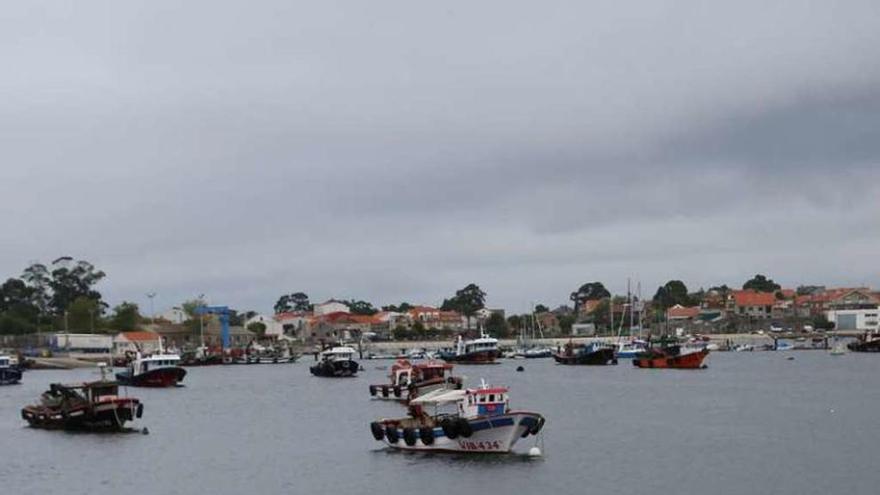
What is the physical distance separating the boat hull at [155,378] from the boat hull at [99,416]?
169 ft

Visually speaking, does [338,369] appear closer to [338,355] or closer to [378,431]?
[338,355]

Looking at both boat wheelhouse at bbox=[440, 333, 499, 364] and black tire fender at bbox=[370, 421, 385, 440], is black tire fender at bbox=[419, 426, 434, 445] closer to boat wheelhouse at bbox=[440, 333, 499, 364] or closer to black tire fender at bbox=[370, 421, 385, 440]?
black tire fender at bbox=[370, 421, 385, 440]

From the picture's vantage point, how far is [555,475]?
48.8 meters

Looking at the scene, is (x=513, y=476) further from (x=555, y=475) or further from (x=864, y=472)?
(x=864, y=472)

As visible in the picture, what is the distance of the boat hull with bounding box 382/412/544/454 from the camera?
50.4 metres

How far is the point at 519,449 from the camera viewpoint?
53.9m

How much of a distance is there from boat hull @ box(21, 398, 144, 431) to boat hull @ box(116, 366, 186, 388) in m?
51.6

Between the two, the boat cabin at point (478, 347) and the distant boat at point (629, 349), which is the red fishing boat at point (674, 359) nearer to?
the boat cabin at point (478, 347)

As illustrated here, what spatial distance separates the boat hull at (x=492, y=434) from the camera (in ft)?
165

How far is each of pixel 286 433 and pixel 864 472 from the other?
102 feet

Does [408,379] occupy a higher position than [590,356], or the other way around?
[408,379]

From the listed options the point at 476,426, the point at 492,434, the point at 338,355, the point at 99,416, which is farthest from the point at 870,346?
the point at 476,426

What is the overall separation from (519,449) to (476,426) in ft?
12.0

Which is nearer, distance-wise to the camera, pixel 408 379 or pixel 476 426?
pixel 476 426
